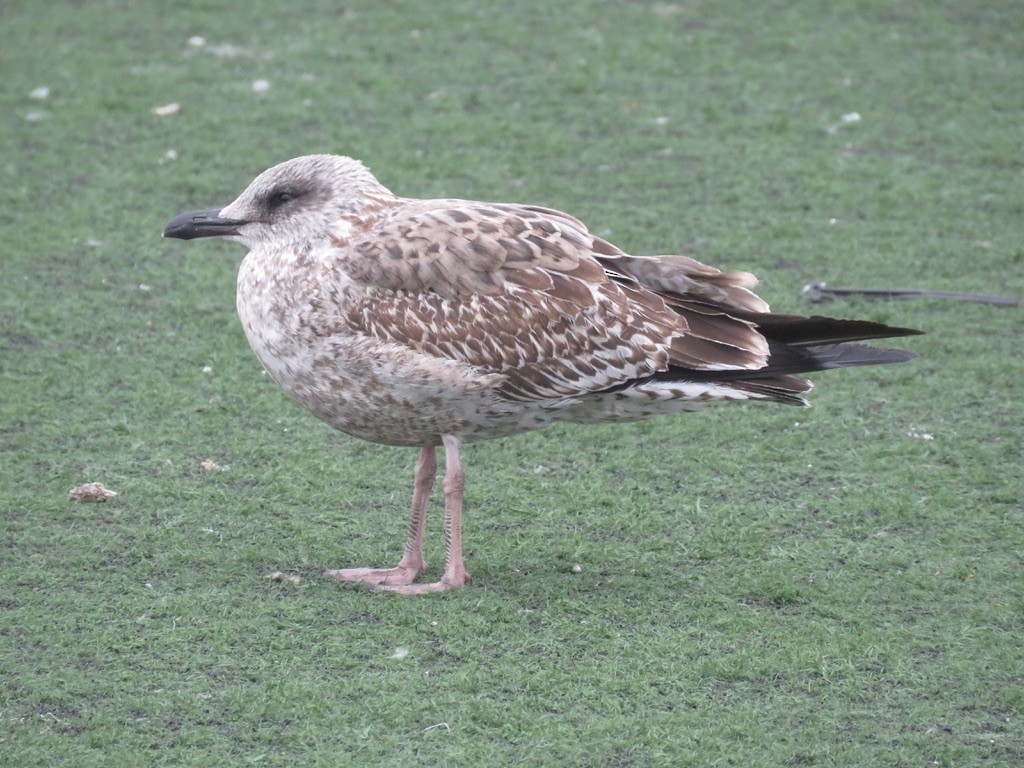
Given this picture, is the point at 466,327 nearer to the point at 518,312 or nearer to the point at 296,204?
the point at 518,312

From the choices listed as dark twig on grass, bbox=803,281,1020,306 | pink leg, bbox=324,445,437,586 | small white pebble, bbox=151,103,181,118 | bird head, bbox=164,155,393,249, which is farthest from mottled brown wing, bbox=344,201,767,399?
small white pebble, bbox=151,103,181,118

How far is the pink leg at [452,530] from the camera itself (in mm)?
4629

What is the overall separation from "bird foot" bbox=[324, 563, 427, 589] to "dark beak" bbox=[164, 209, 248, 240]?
1.28m

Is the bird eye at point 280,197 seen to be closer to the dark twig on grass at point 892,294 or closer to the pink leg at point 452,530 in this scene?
the pink leg at point 452,530

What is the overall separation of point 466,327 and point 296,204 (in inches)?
30.6

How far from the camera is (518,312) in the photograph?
457 centimetres

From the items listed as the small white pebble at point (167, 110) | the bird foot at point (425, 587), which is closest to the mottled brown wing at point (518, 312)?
the bird foot at point (425, 587)

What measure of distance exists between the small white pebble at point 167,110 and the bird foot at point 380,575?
5.27 metres

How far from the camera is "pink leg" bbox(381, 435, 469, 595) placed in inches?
182

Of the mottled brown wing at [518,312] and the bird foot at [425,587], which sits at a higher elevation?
the mottled brown wing at [518,312]

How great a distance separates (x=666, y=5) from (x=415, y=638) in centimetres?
798

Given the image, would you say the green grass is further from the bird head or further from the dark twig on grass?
the bird head

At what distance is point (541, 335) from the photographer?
15.0 feet

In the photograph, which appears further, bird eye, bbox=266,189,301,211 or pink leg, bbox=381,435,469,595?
bird eye, bbox=266,189,301,211
